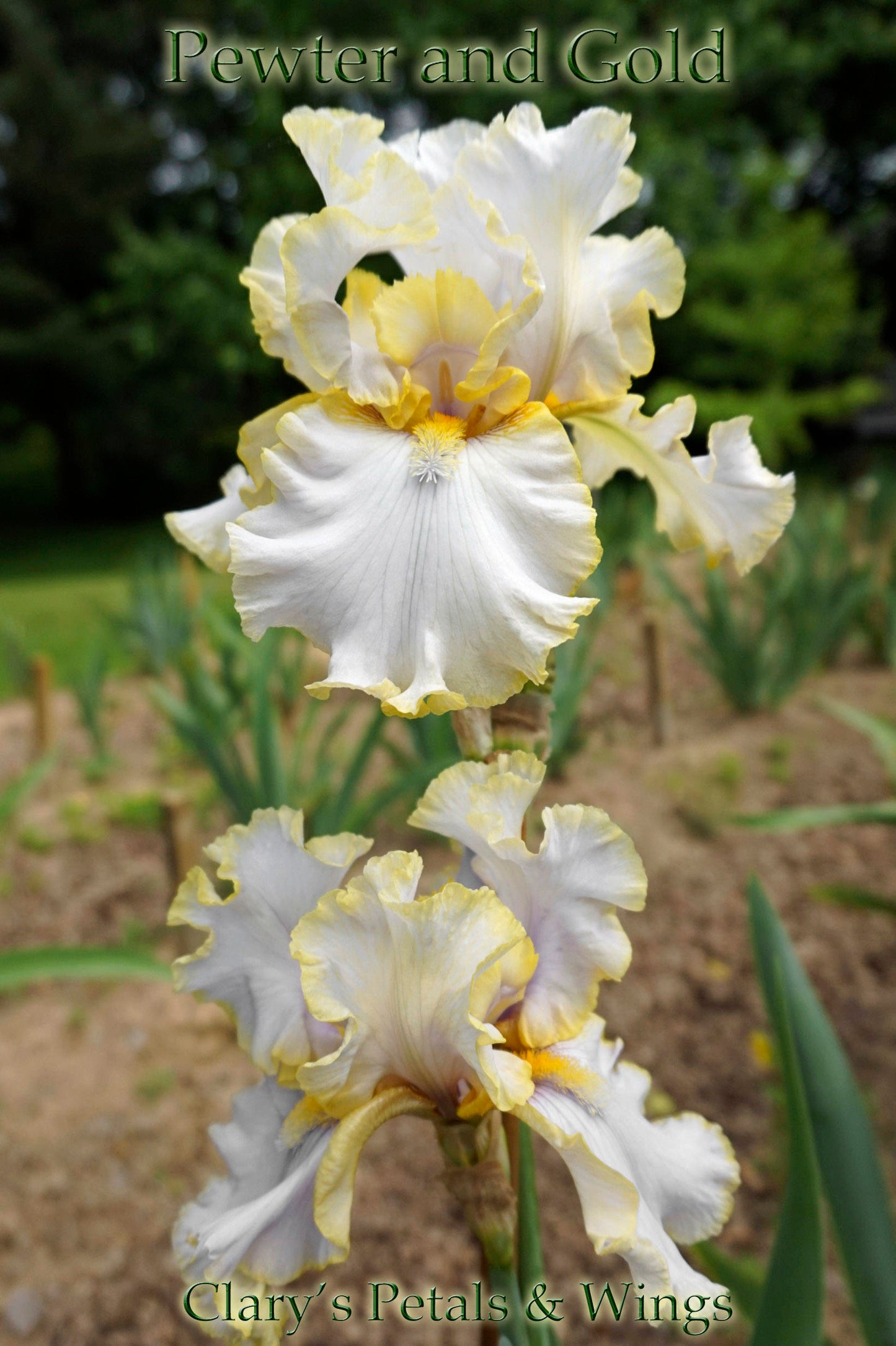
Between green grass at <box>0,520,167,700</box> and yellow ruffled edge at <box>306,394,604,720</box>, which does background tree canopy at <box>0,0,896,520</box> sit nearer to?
green grass at <box>0,520,167,700</box>

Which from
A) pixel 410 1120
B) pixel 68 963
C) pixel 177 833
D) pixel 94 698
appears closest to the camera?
pixel 68 963

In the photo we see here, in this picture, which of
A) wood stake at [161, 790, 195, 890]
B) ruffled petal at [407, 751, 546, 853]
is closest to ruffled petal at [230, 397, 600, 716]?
ruffled petal at [407, 751, 546, 853]

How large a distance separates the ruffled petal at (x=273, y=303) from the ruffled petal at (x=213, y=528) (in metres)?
0.10

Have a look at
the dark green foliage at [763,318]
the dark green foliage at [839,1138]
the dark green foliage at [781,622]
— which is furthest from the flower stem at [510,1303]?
the dark green foliage at [763,318]

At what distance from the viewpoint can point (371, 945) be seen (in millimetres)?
639

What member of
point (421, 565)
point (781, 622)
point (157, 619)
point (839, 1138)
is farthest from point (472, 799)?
point (157, 619)

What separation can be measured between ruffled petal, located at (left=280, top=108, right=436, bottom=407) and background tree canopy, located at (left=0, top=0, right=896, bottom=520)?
7.61m

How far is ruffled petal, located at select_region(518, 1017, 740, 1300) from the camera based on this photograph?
24.1 inches

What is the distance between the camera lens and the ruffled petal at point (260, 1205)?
66 centimetres

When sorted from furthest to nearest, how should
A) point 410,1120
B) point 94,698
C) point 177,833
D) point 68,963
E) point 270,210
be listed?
point 270,210
point 94,698
point 177,833
point 410,1120
point 68,963

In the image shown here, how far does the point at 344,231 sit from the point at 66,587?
32.9 feet

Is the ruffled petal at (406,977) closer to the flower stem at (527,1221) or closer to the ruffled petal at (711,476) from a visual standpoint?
the flower stem at (527,1221)

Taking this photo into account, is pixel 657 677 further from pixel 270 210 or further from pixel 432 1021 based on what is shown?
pixel 270 210

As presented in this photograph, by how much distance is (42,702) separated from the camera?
404cm
